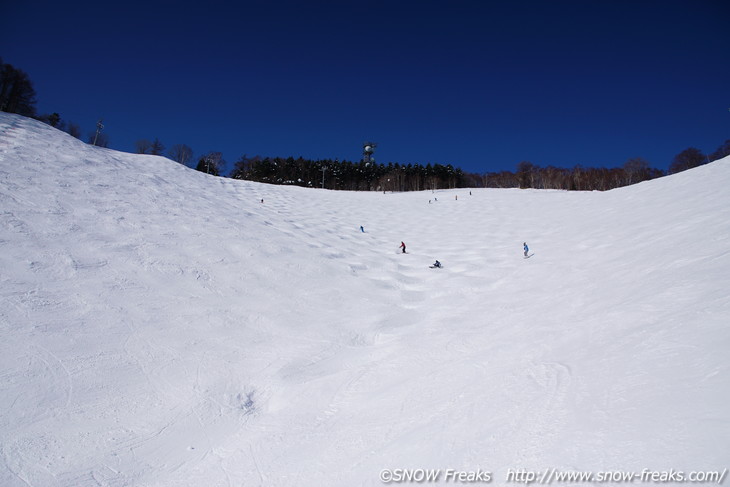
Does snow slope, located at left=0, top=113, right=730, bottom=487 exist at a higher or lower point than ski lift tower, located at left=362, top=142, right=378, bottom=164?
lower

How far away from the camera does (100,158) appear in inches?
819

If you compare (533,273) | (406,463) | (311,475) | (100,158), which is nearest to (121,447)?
(311,475)

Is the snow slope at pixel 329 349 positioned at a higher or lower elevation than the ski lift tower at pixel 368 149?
lower

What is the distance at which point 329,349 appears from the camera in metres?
9.10

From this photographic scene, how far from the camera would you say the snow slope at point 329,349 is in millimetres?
4684

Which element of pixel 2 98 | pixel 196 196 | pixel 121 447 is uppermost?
pixel 2 98

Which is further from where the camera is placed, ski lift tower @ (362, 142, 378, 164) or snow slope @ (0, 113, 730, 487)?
ski lift tower @ (362, 142, 378, 164)

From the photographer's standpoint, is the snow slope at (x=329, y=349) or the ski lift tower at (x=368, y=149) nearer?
the snow slope at (x=329, y=349)

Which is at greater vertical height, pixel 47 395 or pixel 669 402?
pixel 669 402

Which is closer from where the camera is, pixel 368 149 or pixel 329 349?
pixel 329 349

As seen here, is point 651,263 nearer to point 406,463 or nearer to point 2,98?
point 406,463

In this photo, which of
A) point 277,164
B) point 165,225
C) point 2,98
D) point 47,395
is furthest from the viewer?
point 277,164

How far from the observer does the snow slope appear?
468 cm

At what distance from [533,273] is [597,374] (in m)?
8.78
